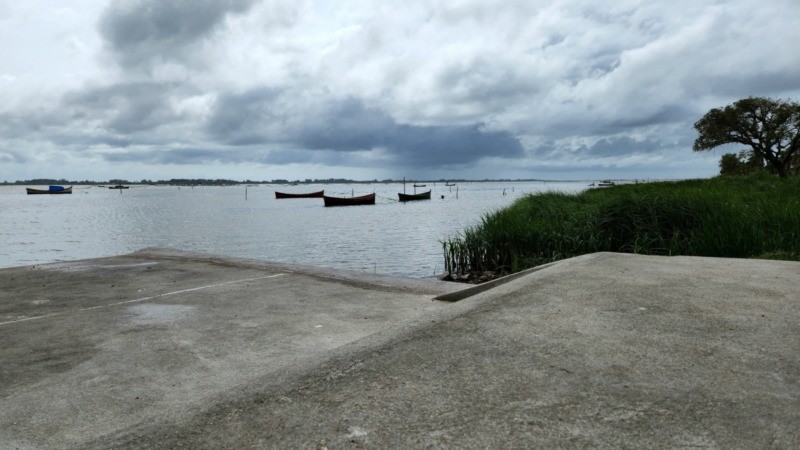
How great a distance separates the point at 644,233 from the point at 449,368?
8.95 metres

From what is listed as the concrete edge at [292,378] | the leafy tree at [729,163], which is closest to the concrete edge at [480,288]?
the concrete edge at [292,378]

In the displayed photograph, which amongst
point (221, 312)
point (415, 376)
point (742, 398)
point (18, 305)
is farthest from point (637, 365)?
point (18, 305)

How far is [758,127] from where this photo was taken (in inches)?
1571

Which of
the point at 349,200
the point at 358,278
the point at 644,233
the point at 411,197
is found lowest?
the point at 358,278

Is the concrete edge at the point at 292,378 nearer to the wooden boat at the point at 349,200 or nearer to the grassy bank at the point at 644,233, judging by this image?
the grassy bank at the point at 644,233

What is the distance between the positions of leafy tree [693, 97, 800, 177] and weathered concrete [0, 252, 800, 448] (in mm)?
39453

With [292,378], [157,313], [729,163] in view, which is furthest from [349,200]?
[292,378]

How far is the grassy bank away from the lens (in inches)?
376

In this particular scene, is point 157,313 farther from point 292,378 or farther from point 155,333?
point 292,378

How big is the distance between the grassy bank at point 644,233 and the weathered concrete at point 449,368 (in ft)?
10.2

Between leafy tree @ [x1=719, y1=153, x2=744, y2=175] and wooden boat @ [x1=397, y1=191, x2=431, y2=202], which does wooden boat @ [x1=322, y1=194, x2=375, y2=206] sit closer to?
wooden boat @ [x1=397, y1=191, x2=431, y2=202]

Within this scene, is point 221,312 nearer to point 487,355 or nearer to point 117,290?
point 117,290

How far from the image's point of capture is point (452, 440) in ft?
8.84

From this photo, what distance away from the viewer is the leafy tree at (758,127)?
3878cm
